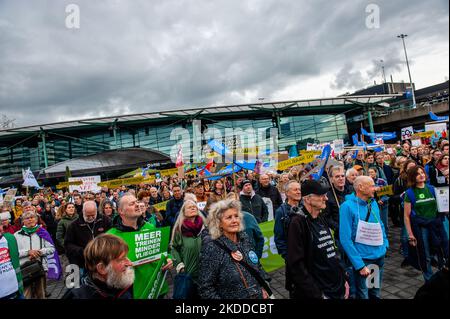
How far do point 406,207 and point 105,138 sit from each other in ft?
133

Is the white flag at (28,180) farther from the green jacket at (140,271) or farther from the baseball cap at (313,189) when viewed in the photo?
the baseball cap at (313,189)

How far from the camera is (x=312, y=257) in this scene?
2.40 meters


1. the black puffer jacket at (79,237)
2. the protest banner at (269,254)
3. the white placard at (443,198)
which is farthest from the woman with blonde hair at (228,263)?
the black puffer jacket at (79,237)

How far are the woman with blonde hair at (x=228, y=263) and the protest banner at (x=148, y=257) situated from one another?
1.96ft

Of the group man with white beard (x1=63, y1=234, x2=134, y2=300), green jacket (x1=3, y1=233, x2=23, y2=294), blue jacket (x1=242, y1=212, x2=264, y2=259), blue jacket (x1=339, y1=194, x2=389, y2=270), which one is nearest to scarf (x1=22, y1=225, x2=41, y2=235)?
green jacket (x1=3, y1=233, x2=23, y2=294)

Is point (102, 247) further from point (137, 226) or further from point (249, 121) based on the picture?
point (249, 121)

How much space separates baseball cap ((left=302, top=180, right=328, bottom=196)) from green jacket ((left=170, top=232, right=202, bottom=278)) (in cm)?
125

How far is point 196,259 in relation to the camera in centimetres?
293

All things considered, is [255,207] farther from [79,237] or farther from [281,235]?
[79,237]

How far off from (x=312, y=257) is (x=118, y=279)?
154 centimetres

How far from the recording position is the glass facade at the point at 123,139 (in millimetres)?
38688
